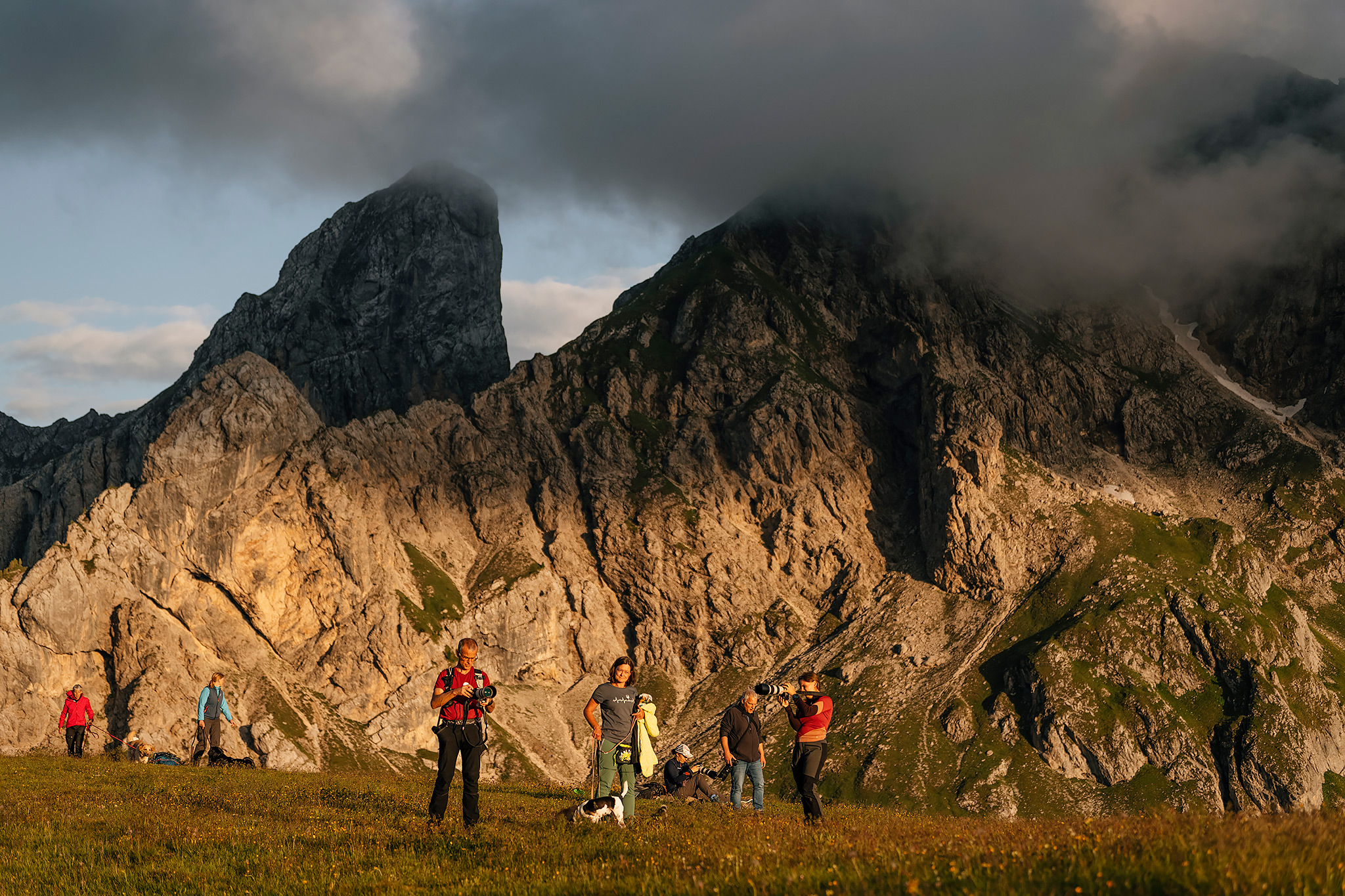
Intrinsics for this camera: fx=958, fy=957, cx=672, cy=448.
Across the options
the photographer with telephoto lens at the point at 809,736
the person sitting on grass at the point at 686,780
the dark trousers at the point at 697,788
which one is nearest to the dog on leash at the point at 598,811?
the photographer with telephoto lens at the point at 809,736

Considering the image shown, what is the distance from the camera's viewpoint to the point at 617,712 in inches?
840

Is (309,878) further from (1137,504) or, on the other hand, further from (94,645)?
(1137,504)

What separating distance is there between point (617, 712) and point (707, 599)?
167 meters

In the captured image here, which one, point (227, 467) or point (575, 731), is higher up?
point (227, 467)

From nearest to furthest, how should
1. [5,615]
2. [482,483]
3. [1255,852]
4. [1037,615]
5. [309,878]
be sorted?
1. [1255,852]
2. [309,878]
3. [5,615]
4. [1037,615]
5. [482,483]

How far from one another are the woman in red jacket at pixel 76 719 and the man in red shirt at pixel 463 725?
104 ft

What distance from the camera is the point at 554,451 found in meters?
195

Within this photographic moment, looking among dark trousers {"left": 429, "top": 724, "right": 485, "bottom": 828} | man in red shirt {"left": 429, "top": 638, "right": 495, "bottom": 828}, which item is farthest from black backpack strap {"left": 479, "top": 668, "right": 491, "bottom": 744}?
dark trousers {"left": 429, "top": 724, "right": 485, "bottom": 828}

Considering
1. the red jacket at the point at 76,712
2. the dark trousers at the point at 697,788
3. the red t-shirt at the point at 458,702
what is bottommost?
the dark trousers at the point at 697,788

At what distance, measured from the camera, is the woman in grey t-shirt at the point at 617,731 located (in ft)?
68.9

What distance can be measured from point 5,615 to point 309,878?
154m

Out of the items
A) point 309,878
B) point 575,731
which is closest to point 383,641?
point 575,731

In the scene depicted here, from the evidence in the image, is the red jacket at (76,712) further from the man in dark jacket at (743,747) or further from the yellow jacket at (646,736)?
the yellow jacket at (646,736)

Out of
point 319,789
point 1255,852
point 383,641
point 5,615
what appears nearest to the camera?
point 1255,852
